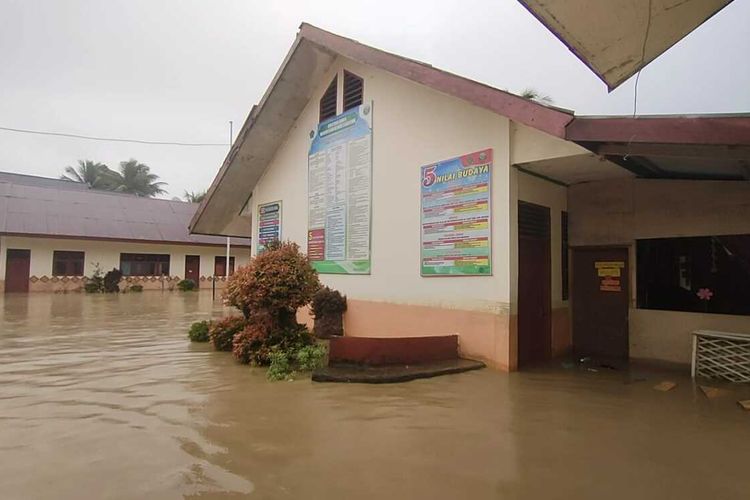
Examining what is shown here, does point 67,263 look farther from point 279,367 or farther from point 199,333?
point 279,367

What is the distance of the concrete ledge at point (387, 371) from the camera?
5848 millimetres

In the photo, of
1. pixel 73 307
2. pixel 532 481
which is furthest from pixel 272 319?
pixel 73 307

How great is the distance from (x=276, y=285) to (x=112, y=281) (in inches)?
846

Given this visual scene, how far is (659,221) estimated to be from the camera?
24.1 ft

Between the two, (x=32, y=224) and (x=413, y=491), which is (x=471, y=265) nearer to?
(x=413, y=491)

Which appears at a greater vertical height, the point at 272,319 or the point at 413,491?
the point at 272,319

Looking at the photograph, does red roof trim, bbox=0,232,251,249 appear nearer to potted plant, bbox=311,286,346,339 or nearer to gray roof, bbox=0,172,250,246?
gray roof, bbox=0,172,250,246

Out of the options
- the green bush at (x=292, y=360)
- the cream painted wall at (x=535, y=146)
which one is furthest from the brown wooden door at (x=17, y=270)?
the cream painted wall at (x=535, y=146)

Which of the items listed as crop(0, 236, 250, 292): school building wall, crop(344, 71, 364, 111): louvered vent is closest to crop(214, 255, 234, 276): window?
crop(0, 236, 250, 292): school building wall

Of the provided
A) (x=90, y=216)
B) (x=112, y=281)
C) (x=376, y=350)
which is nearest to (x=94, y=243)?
(x=90, y=216)

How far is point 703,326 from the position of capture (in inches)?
270

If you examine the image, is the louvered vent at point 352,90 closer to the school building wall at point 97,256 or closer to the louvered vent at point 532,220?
the louvered vent at point 532,220

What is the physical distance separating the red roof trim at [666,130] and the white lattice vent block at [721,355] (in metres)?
2.94

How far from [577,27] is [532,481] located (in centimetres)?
430
